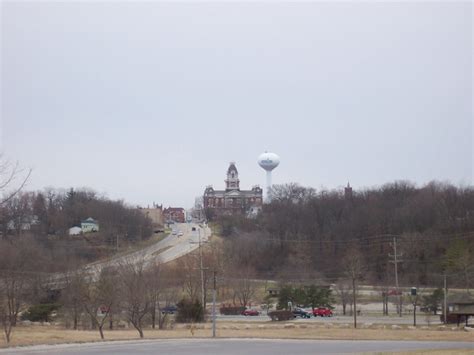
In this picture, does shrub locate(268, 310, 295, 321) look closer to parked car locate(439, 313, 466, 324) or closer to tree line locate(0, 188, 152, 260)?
parked car locate(439, 313, 466, 324)

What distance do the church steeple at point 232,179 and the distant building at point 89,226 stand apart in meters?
82.1

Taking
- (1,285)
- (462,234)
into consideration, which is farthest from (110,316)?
(462,234)

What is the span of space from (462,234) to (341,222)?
20.0m

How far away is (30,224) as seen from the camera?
103 meters

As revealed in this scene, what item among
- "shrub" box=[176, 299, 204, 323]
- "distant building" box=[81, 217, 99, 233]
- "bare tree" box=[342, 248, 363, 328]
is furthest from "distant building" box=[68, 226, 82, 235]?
"shrub" box=[176, 299, 204, 323]

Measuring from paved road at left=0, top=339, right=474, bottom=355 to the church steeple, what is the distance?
532 ft

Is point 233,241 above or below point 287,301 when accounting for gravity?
above

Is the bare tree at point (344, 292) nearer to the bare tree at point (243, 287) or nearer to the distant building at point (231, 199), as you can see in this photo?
the bare tree at point (243, 287)

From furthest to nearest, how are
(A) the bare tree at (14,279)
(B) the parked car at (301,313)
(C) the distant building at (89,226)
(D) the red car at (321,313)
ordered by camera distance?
(C) the distant building at (89,226), (D) the red car at (321,313), (B) the parked car at (301,313), (A) the bare tree at (14,279)

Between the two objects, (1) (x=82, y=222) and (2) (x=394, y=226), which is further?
(1) (x=82, y=222)

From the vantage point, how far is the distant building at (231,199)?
178 meters

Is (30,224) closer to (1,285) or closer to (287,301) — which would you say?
(287,301)

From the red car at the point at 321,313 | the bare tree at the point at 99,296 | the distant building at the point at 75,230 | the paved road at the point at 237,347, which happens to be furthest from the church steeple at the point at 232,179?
the paved road at the point at 237,347

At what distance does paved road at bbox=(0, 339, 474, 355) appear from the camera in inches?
1040
